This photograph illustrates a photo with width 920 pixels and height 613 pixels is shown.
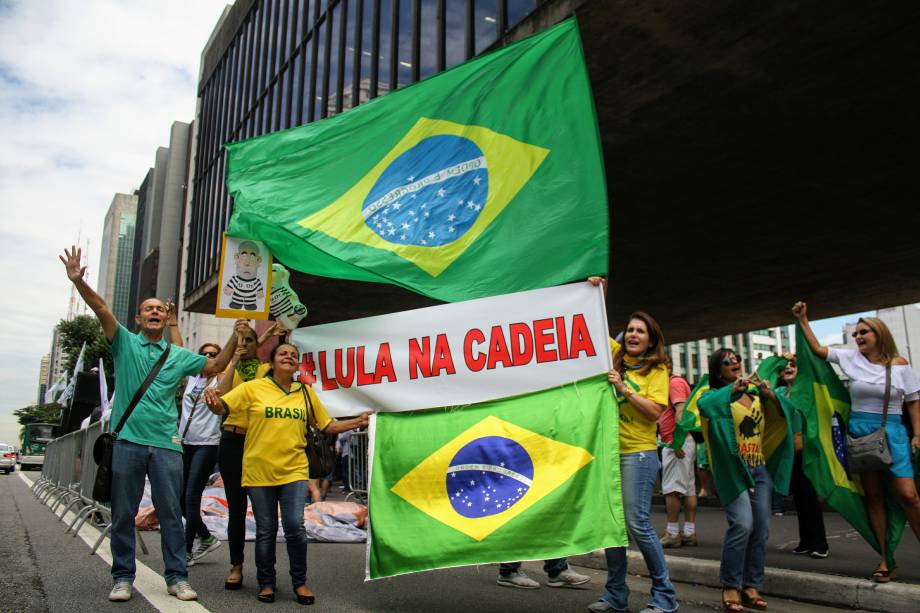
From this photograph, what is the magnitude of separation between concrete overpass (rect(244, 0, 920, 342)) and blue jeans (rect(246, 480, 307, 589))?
6.77m

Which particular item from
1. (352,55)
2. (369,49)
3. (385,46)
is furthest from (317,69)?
(385,46)

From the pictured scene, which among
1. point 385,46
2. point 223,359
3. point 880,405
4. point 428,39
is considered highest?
point 385,46

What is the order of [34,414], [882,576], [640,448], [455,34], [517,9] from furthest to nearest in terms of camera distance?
[34,414], [455,34], [517,9], [882,576], [640,448]

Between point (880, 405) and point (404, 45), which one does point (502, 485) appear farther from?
point (404, 45)

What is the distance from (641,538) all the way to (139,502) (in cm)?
320

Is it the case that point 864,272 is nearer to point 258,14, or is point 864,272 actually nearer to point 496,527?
point 496,527

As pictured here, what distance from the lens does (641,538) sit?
437 cm

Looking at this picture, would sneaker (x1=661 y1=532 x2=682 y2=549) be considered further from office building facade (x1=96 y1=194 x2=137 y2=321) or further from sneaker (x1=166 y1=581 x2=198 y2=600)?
office building facade (x1=96 y1=194 x2=137 y2=321)

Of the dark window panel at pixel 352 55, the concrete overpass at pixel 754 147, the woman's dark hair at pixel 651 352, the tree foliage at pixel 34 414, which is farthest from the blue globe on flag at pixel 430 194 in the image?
the tree foliage at pixel 34 414

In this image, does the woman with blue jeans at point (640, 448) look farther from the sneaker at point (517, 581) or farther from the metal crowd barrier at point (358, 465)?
the metal crowd barrier at point (358, 465)

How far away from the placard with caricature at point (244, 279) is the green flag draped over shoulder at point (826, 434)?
155 inches

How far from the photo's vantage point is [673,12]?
870 cm

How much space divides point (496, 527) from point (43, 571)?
408cm

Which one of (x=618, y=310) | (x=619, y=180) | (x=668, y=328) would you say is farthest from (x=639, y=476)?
(x=668, y=328)
